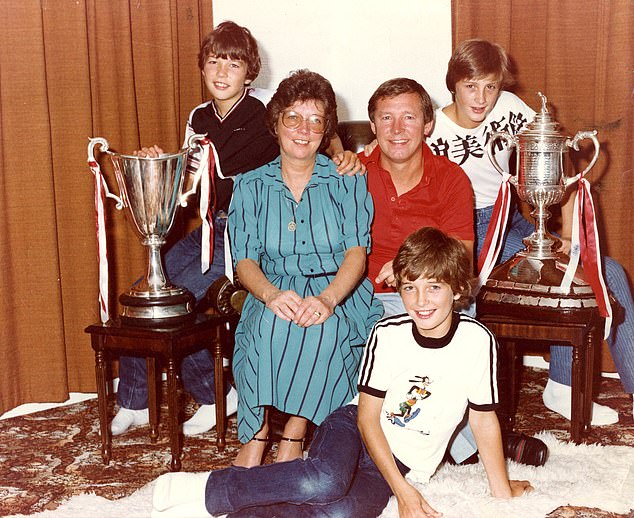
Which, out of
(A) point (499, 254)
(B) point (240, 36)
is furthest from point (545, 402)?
(B) point (240, 36)

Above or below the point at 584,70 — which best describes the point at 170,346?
below

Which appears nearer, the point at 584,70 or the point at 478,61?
the point at 478,61

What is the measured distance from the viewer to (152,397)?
257 centimetres

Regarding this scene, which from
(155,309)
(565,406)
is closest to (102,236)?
(155,309)

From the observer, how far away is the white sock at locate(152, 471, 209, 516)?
5.98ft

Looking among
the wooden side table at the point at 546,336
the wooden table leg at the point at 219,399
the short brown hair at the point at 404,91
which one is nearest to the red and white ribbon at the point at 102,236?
Result: the wooden table leg at the point at 219,399

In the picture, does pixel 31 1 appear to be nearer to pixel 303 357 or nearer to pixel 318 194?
pixel 318 194

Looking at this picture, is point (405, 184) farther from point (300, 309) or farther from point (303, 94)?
point (300, 309)

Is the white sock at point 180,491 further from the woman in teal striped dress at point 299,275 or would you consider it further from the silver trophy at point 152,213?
the silver trophy at point 152,213

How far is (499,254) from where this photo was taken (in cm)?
254

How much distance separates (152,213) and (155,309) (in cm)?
28

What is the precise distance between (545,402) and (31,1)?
82.4 inches

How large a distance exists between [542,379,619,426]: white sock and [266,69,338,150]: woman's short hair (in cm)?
116

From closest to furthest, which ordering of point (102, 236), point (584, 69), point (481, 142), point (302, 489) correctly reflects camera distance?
point (302, 489) < point (102, 236) < point (481, 142) < point (584, 69)
